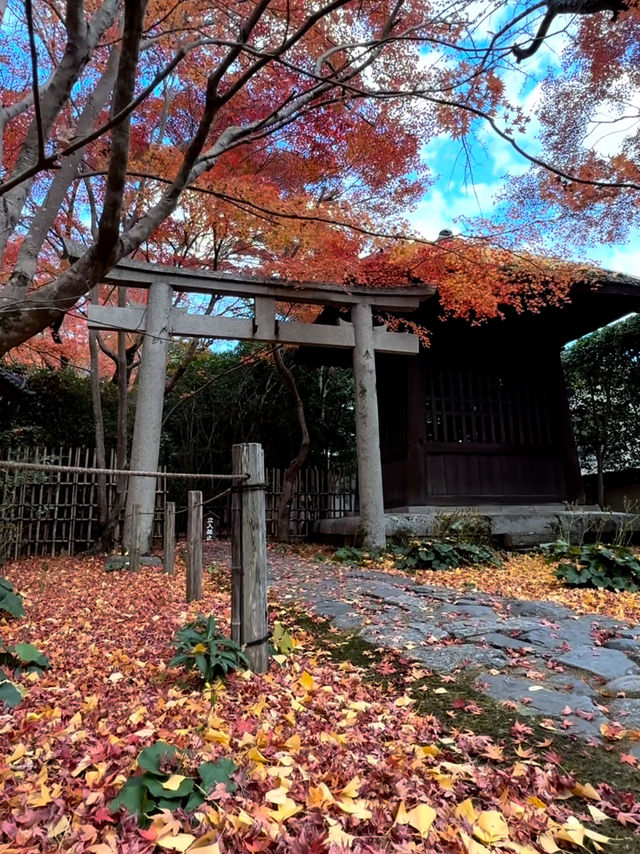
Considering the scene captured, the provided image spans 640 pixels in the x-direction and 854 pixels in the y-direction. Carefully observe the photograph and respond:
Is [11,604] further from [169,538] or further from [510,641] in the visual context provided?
[510,641]

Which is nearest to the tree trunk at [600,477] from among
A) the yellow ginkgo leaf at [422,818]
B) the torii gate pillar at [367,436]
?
the torii gate pillar at [367,436]

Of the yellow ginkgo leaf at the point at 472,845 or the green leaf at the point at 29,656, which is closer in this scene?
the yellow ginkgo leaf at the point at 472,845

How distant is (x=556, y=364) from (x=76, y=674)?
9639 mm

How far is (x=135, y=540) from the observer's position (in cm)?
Answer: 659

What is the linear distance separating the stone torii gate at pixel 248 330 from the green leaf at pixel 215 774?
5062mm

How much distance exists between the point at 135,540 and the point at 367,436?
3629mm

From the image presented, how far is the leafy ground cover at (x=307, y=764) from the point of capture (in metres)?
1.47

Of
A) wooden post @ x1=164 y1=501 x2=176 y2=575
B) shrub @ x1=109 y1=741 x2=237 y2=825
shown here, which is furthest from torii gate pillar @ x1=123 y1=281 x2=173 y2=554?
shrub @ x1=109 y1=741 x2=237 y2=825

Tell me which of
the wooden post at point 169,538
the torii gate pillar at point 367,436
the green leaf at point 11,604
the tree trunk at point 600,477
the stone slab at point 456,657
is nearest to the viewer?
the stone slab at point 456,657

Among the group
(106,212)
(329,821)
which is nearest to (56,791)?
(329,821)

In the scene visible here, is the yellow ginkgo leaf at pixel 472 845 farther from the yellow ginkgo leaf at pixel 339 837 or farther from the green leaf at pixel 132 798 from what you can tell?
the green leaf at pixel 132 798

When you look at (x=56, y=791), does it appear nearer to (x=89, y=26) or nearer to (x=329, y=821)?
(x=329, y=821)

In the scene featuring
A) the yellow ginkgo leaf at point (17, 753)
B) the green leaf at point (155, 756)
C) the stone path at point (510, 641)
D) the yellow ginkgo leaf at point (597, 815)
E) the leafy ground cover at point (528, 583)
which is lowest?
the leafy ground cover at point (528, 583)

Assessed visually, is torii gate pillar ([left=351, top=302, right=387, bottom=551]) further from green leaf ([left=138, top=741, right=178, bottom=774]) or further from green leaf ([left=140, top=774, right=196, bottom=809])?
green leaf ([left=140, top=774, right=196, bottom=809])
